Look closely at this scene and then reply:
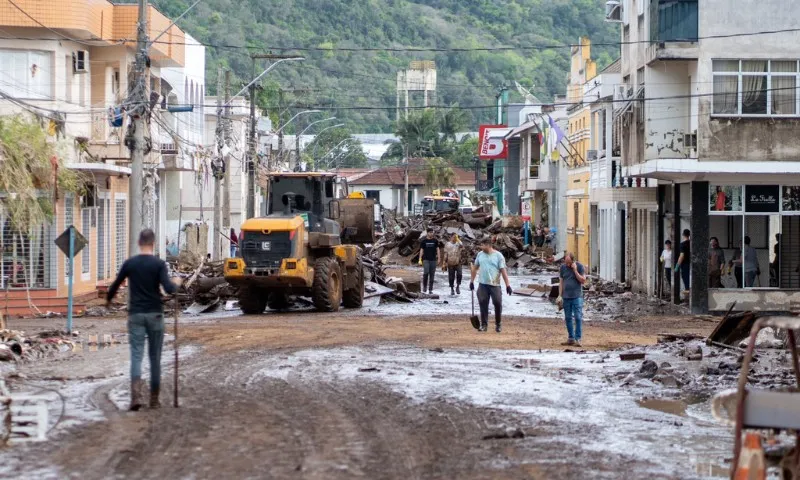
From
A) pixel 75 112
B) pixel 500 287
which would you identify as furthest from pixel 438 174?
pixel 500 287

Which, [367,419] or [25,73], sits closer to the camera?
[367,419]

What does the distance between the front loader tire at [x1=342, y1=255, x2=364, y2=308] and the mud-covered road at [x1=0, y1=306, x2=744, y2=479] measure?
1116 centimetres

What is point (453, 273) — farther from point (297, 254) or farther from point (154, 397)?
point (154, 397)

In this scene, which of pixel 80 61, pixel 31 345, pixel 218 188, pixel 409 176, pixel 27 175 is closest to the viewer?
pixel 31 345

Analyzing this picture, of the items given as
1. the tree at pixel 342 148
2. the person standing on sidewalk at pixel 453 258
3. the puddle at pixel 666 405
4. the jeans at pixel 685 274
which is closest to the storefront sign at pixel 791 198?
the jeans at pixel 685 274

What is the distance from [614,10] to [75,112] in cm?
1858

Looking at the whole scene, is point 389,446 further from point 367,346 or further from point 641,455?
point 367,346

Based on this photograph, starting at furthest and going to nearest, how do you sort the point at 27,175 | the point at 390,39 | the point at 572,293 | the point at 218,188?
the point at 390,39, the point at 218,188, the point at 27,175, the point at 572,293

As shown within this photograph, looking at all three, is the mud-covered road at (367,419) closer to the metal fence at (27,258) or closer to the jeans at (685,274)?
the metal fence at (27,258)

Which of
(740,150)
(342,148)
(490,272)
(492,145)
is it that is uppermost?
(342,148)

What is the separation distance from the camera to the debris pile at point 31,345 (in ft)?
62.0

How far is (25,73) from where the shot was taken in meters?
37.5

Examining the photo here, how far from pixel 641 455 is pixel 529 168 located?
2660 inches

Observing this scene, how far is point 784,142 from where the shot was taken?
31.7 meters
